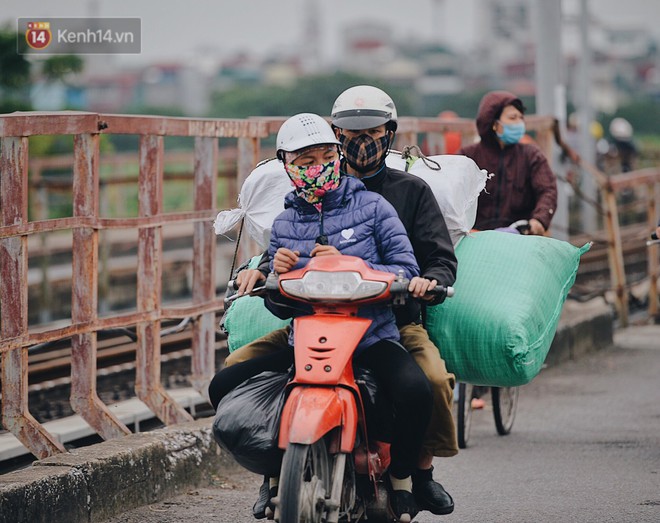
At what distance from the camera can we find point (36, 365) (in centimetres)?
1052

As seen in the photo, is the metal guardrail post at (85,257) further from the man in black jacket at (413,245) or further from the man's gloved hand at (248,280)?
the man's gloved hand at (248,280)

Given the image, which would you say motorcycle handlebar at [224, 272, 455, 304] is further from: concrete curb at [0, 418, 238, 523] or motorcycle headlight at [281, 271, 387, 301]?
concrete curb at [0, 418, 238, 523]

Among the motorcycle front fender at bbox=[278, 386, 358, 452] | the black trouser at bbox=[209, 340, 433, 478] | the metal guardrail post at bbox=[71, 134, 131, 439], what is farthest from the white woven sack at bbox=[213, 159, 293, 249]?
the motorcycle front fender at bbox=[278, 386, 358, 452]

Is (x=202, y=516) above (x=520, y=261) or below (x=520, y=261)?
below

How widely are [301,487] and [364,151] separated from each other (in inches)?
59.0

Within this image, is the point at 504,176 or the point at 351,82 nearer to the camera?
the point at 504,176

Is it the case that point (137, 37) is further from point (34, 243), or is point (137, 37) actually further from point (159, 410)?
point (34, 243)

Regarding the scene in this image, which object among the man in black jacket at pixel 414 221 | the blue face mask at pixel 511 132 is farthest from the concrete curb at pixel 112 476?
the blue face mask at pixel 511 132

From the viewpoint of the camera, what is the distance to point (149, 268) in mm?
7031

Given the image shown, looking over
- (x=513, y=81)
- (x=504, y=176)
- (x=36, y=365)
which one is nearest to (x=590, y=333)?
(x=504, y=176)

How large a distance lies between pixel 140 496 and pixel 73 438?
142 centimetres

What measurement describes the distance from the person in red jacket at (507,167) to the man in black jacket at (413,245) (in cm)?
326

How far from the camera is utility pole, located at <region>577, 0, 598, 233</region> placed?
2259cm

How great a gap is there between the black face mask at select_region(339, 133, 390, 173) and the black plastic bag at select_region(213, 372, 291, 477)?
0.99 meters
